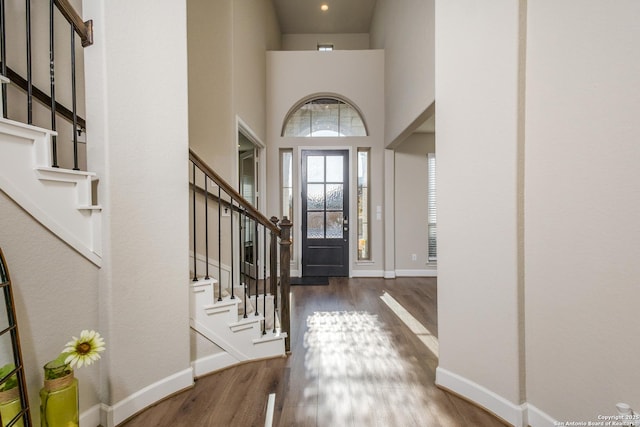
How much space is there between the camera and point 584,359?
138cm

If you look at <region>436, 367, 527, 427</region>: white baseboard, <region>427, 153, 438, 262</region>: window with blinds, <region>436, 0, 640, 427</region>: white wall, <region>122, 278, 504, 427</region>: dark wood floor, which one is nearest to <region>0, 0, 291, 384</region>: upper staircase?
<region>122, 278, 504, 427</region>: dark wood floor

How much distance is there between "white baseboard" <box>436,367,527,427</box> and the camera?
1.64 m

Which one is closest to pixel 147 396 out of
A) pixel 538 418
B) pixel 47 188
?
pixel 47 188

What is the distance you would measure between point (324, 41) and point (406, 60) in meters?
3.57

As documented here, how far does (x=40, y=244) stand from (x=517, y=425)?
8.59 ft

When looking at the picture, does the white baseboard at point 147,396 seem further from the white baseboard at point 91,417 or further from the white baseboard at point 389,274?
the white baseboard at point 389,274

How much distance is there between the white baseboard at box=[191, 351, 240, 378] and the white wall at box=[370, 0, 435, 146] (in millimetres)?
2861

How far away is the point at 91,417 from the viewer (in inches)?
62.4

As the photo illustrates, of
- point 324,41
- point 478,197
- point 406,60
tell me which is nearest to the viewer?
point 478,197

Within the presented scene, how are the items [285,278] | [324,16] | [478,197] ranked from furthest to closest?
[324,16] < [285,278] < [478,197]

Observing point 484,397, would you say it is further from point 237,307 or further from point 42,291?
point 42,291

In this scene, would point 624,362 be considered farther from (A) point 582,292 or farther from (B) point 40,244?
(B) point 40,244

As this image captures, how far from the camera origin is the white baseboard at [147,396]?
1635mm

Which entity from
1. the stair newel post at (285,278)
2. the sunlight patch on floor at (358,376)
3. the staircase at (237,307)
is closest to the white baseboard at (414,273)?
the sunlight patch on floor at (358,376)
